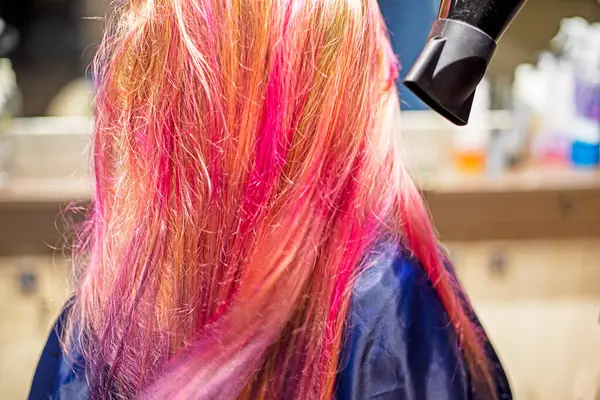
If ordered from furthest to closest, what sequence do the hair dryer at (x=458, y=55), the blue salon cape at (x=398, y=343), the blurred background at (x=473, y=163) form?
the blurred background at (x=473, y=163) → the blue salon cape at (x=398, y=343) → the hair dryer at (x=458, y=55)

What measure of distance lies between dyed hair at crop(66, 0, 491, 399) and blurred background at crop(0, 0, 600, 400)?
2.44ft

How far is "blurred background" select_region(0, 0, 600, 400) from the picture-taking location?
141cm

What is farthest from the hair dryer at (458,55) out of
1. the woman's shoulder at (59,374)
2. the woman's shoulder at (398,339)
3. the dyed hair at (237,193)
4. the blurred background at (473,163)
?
the blurred background at (473,163)

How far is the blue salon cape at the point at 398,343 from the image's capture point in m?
0.62

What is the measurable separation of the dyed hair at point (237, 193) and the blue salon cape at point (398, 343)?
0.05ft

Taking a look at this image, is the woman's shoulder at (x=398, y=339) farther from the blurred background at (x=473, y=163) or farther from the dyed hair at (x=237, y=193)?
the blurred background at (x=473, y=163)

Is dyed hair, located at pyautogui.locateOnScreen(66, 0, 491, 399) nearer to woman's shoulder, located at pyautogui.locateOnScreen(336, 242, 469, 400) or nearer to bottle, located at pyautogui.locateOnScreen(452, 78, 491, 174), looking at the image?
woman's shoulder, located at pyautogui.locateOnScreen(336, 242, 469, 400)

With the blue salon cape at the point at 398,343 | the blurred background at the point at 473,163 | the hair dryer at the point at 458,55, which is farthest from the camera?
the blurred background at the point at 473,163

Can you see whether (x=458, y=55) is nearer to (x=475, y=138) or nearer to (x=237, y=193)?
(x=237, y=193)

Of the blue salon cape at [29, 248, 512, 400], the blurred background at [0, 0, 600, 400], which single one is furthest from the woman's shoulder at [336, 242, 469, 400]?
the blurred background at [0, 0, 600, 400]

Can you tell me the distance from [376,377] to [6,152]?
1.14 metres

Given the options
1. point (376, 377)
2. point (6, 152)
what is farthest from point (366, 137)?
point (6, 152)

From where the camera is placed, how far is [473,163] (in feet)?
4.69

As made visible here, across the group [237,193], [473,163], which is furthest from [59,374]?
[473,163]
